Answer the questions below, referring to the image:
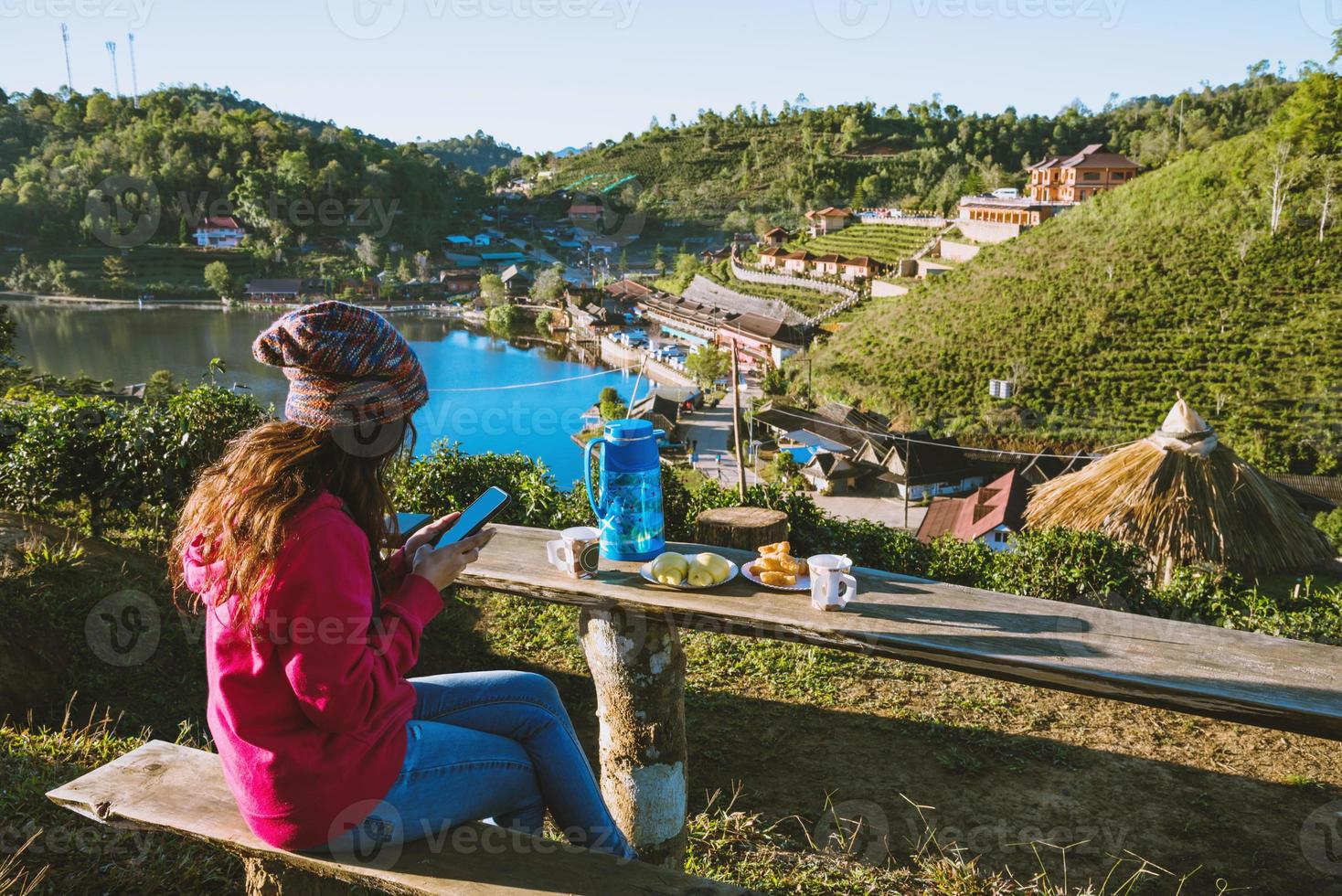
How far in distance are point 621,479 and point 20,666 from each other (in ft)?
9.35

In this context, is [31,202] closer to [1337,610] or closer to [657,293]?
[657,293]

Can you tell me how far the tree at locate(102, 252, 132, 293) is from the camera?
4066 centimetres

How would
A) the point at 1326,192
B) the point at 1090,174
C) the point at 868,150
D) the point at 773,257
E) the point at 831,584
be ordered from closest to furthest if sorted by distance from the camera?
the point at 831,584 < the point at 1326,192 < the point at 1090,174 < the point at 773,257 < the point at 868,150

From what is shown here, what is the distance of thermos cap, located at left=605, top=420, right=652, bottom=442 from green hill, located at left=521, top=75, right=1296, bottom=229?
49036mm

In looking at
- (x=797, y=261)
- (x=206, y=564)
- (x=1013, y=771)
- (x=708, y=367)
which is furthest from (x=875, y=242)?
(x=206, y=564)

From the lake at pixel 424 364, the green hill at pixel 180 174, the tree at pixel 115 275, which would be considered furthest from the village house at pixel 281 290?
the tree at pixel 115 275

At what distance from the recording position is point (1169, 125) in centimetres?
5344

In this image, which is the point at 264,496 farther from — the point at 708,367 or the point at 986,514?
the point at 708,367

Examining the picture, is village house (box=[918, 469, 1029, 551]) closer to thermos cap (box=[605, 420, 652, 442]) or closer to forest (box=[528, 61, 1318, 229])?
thermos cap (box=[605, 420, 652, 442])

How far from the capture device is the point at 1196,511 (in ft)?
18.1

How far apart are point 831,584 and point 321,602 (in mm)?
1062

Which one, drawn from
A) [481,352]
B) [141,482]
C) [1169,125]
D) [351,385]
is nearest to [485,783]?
[351,385]

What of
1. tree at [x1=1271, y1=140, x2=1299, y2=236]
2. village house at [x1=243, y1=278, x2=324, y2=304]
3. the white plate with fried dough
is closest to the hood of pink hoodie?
the white plate with fried dough

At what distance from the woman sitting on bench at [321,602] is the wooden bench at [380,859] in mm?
49
